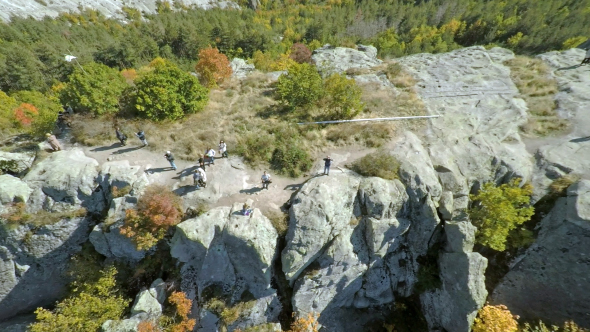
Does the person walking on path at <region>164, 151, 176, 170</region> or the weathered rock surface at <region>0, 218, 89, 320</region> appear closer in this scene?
the weathered rock surface at <region>0, 218, 89, 320</region>

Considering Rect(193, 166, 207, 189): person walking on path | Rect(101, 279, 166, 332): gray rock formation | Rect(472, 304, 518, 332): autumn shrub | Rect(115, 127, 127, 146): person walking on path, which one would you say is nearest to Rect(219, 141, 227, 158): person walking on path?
Rect(193, 166, 207, 189): person walking on path

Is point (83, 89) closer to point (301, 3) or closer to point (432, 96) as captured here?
point (432, 96)

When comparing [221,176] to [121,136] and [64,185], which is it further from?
[64,185]

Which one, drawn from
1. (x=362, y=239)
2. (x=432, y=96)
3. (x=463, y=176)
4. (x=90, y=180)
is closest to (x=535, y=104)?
(x=432, y=96)

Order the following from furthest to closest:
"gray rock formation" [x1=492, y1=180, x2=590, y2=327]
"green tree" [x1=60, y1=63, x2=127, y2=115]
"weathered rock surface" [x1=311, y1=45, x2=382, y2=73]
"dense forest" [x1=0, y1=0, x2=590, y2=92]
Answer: "dense forest" [x1=0, y1=0, x2=590, y2=92] → "weathered rock surface" [x1=311, y1=45, x2=382, y2=73] → "green tree" [x1=60, y1=63, x2=127, y2=115] → "gray rock formation" [x1=492, y1=180, x2=590, y2=327]

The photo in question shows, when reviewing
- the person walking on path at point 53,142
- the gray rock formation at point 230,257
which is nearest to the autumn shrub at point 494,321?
the gray rock formation at point 230,257

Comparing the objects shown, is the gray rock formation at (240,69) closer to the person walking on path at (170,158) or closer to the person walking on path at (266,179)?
the person walking on path at (170,158)

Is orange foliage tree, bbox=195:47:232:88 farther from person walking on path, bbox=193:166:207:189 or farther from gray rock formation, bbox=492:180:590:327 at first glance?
gray rock formation, bbox=492:180:590:327
